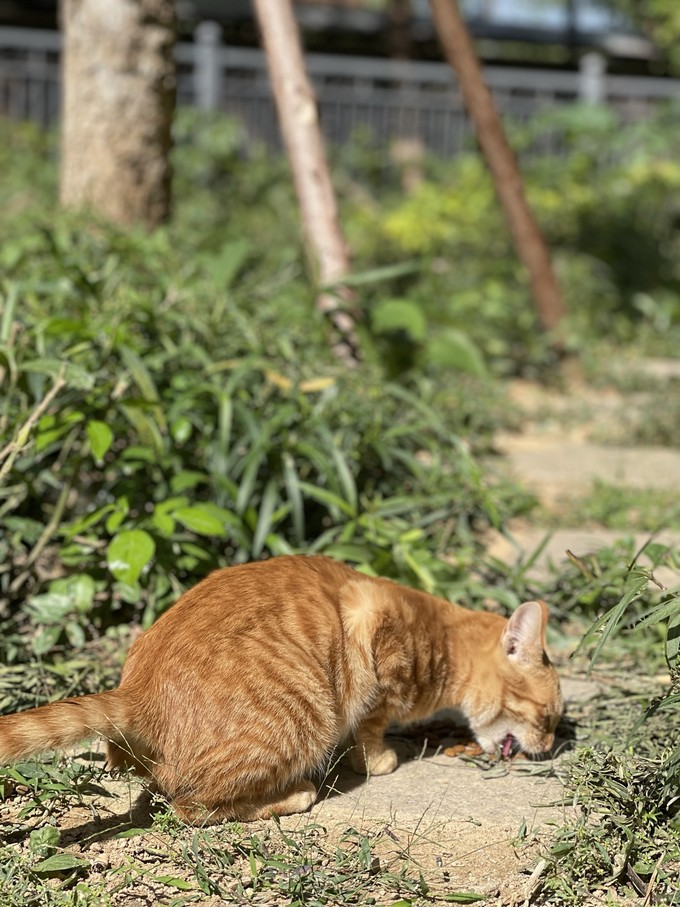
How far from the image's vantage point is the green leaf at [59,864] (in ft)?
7.84

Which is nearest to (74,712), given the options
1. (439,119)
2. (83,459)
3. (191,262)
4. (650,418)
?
(83,459)

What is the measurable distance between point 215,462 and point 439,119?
12.1 meters

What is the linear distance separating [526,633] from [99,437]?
55.1 inches

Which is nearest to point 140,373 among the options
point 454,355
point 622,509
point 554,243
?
point 622,509

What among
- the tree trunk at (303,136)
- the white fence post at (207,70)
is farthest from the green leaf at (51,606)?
the white fence post at (207,70)

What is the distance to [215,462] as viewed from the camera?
3.92 meters

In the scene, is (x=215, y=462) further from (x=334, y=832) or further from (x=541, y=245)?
(x=541, y=245)

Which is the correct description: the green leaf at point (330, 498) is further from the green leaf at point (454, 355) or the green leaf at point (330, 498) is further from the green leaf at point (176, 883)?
the green leaf at point (454, 355)

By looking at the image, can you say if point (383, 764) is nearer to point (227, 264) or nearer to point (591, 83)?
point (227, 264)

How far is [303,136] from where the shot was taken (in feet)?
19.1

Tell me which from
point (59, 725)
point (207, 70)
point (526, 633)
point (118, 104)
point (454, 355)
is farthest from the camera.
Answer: point (207, 70)

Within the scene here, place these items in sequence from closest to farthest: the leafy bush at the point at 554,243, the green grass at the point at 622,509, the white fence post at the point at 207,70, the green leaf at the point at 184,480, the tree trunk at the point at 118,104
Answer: the green leaf at the point at 184,480 → the green grass at the point at 622,509 → the tree trunk at the point at 118,104 → the leafy bush at the point at 554,243 → the white fence post at the point at 207,70

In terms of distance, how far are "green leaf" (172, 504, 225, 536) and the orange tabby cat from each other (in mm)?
463

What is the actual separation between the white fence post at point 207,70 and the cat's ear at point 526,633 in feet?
40.9
